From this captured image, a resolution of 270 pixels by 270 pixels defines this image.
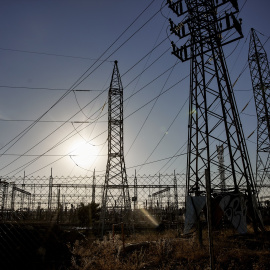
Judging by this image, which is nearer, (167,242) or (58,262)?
(58,262)

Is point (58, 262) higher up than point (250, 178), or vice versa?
point (250, 178)

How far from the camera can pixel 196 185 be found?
41.6 ft

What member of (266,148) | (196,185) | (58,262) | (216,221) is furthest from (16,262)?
(266,148)

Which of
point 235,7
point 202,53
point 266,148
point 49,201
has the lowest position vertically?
point 49,201

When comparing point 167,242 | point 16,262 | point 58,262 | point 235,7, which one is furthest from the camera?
point 235,7

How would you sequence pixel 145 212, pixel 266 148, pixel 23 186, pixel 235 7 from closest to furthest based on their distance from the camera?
pixel 235 7, pixel 266 148, pixel 23 186, pixel 145 212

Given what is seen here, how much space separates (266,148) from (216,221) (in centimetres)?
1449

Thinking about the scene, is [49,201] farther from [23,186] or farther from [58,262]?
[58,262]

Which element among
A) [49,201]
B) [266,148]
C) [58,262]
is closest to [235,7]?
[58,262]

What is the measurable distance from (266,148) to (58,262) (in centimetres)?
2242

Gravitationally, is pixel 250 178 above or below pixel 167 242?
above

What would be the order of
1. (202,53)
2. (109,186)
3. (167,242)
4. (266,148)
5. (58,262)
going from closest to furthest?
(58,262) < (167,242) < (202,53) < (109,186) < (266,148)

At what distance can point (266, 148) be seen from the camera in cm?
2419

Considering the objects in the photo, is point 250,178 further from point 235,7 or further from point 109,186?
point 109,186
